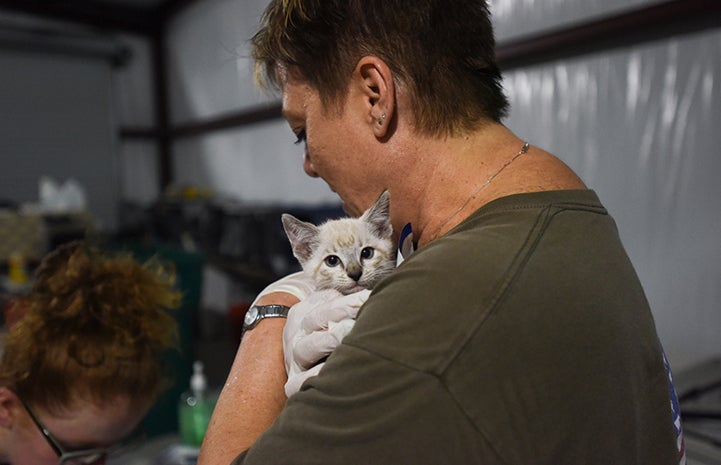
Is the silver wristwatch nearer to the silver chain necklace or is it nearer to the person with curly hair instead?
the silver chain necklace

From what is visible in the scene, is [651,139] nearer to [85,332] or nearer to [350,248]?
[350,248]

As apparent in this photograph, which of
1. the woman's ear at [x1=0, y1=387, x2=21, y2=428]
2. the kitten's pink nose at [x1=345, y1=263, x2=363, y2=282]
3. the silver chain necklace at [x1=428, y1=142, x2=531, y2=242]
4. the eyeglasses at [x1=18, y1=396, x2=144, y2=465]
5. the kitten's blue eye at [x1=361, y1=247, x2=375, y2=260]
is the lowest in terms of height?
the eyeglasses at [x1=18, y1=396, x2=144, y2=465]

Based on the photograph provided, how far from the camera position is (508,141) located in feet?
2.63

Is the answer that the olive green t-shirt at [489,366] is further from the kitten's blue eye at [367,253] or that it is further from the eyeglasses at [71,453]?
the eyeglasses at [71,453]

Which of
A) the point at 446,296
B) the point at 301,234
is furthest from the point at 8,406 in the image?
the point at 446,296

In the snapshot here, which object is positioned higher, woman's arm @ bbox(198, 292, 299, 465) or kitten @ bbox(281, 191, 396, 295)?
kitten @ bbox(281, 191, 396, 295)

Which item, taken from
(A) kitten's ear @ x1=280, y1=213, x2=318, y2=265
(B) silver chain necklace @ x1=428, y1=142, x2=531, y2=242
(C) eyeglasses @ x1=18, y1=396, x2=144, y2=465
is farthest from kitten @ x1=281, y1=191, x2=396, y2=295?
(C) eyeglasses @ x1=18, y1=396, x2=144, y2=465

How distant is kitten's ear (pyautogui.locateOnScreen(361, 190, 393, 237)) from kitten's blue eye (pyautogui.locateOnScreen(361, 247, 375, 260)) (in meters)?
0.03

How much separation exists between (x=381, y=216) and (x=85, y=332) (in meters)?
0.71

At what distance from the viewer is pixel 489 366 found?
22.6 inches

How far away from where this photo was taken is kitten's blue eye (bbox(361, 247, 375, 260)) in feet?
2.84

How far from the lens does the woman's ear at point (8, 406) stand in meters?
1.15

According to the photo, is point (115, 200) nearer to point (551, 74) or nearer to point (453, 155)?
point (551, 74)

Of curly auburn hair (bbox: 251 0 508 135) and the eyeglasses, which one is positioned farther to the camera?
the eyeglasses
